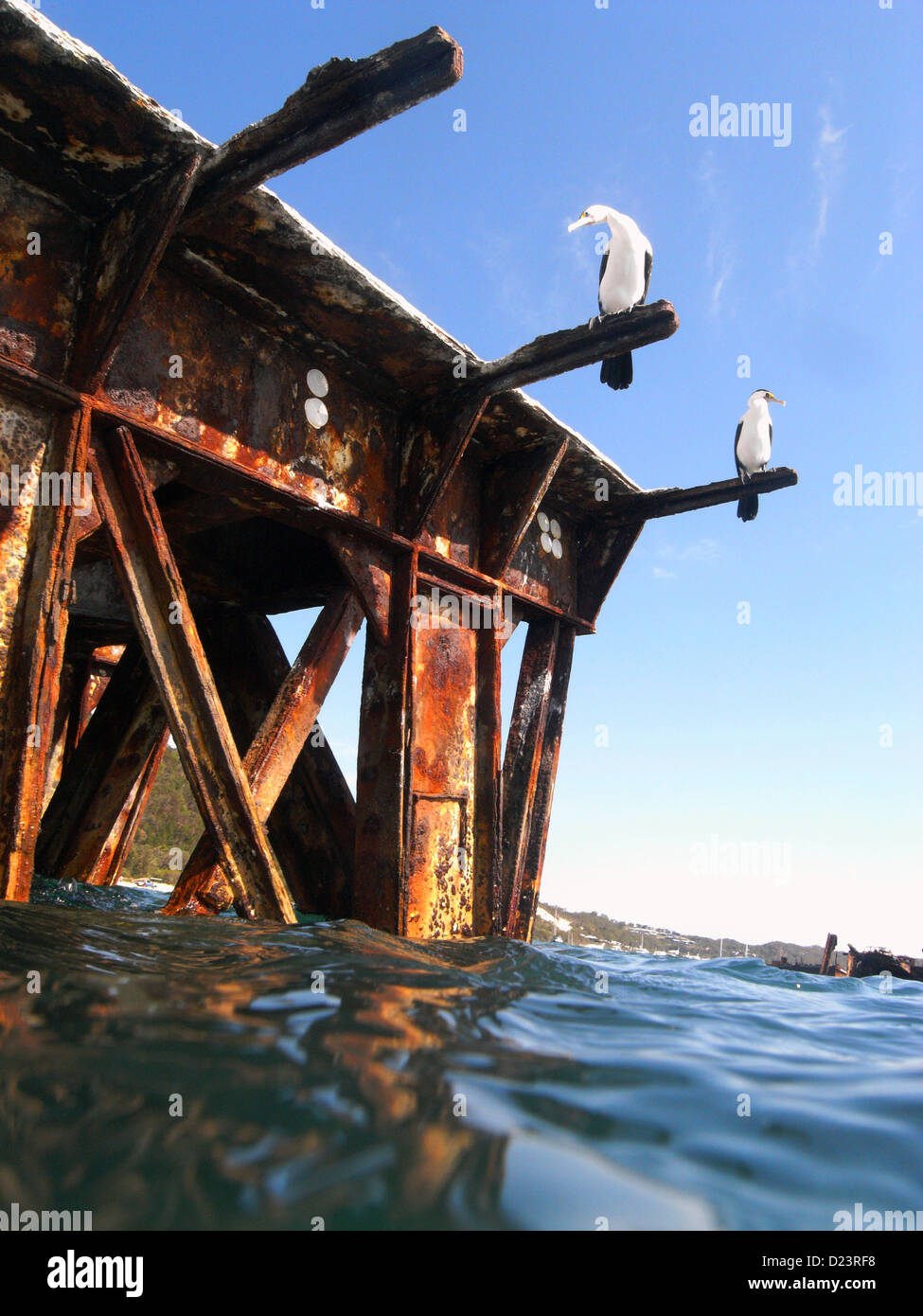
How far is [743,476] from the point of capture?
6.02m

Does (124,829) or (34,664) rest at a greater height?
(34,664)

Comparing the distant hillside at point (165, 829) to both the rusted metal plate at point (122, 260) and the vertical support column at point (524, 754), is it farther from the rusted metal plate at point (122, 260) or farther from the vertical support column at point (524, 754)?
the rusted metal plate at point (122, 260)

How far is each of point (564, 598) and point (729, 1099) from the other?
16.3 ft

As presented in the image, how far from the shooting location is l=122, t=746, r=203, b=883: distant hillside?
13164 millimetres

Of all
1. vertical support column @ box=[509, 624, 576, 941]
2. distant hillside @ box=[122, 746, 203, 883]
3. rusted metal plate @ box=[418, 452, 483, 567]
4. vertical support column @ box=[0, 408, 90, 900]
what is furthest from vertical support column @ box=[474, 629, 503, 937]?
distant hillside @ box=[122, 746, 203, 883]

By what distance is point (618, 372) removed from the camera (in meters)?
5.30

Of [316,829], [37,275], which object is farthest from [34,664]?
[316,829]

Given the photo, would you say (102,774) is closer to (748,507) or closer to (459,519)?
(459,519)

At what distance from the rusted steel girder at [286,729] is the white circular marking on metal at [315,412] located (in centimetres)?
101

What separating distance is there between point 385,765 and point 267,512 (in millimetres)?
1489

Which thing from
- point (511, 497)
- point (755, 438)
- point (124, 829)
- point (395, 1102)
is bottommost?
point (395, 1102)
